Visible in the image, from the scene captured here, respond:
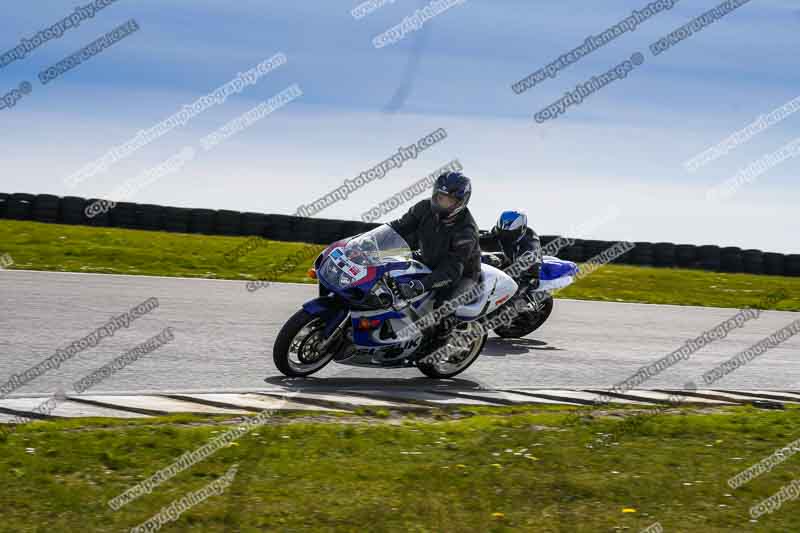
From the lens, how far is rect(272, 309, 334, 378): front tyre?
28.9 feet

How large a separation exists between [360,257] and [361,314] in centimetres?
50

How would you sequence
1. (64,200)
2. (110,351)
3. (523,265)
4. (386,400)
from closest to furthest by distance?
(386,400)
(110,351)
(523,265)
(64,200)

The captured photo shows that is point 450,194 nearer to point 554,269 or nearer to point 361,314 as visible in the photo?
point 361,314

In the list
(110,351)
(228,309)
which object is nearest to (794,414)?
(110,351)

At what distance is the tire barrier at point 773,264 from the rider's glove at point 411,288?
23.0 meters

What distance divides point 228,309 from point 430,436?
21.2 ft

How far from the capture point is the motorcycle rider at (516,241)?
40.5 ft

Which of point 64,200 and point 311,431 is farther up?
point 64,200

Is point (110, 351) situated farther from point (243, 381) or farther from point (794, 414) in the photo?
point (794, 414)

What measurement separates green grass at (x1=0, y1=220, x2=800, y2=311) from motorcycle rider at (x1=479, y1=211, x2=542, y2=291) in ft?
21.9

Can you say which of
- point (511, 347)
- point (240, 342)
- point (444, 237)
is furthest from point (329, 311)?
point (511, 347)

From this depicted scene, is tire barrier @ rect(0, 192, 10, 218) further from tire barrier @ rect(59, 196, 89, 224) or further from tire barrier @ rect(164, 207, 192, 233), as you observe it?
tire barrier @ rect(164, 207, 192, 233)

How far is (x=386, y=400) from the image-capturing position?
8508 millimetres

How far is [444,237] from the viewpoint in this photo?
927 centimetres
